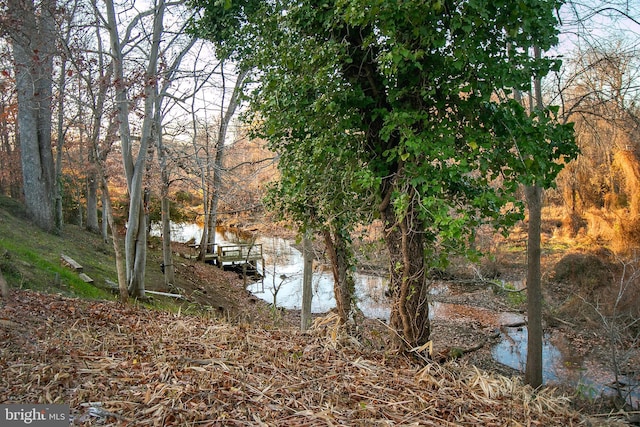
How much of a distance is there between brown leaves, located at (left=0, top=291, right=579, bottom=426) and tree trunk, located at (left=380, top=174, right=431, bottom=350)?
0.39 meters

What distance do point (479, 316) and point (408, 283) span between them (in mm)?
10510

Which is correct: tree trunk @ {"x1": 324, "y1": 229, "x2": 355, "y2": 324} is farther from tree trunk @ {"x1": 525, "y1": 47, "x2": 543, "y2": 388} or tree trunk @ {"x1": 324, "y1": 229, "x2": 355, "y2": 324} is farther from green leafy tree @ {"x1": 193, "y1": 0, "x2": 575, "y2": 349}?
tree trunk @ {"x1": 525, "y1": 47, "x2": 543, "y2": 388}

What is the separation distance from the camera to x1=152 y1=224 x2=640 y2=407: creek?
8.88m

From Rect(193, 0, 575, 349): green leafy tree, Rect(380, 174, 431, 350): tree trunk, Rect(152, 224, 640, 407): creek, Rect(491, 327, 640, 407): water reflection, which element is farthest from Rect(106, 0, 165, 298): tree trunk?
Rect(491, 327, 640, 407): water reflection

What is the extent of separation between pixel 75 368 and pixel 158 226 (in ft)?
72.9

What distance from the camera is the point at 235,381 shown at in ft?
10.1

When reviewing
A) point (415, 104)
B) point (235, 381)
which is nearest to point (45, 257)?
point (235, 381)

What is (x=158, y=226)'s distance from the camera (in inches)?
953

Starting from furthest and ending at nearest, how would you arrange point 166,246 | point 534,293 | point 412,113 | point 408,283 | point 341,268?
1. point 166,246
2. point 534,293
3. point 341,268
4. point 408,283
5. point 412,113

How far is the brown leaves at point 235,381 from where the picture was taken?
271 cm

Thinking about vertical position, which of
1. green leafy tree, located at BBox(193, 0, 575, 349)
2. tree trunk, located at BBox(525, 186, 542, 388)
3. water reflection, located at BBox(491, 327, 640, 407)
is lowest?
water reflection, located at BBox(491, 327, 640, 407)

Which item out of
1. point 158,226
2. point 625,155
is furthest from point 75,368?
point 158,226

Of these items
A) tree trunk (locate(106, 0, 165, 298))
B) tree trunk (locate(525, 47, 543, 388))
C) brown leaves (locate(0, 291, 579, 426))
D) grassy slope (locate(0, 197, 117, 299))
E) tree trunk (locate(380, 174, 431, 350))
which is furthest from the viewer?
tree trunk (locate(106, 0, 165, 298))

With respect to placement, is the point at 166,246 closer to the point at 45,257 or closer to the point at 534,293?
the point at 45,257
